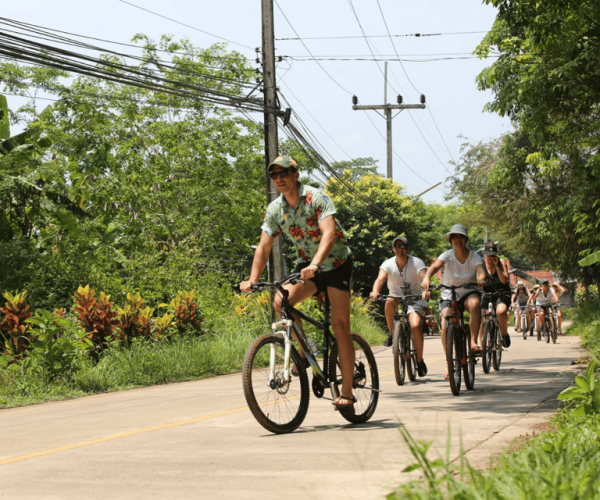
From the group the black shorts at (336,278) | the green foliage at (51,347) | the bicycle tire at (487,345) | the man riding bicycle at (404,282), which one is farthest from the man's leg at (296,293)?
the bicycle tire at (487,345)

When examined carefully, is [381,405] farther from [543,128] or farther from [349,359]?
[543,128]

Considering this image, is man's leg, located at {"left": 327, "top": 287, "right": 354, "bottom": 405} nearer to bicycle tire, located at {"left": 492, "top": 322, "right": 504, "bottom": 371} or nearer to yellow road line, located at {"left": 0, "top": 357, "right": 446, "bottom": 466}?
yellow road line, located at {"left": 0, "top": 357, "right": 446, "bottom": 466}

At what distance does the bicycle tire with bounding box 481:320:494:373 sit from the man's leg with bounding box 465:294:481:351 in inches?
67.8

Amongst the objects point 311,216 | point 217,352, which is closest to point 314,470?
point 311,216

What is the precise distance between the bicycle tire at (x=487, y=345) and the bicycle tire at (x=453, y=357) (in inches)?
112

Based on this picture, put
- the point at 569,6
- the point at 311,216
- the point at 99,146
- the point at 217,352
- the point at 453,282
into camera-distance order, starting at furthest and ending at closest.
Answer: the point at 99,146 → the point at 217,352 → the point at 453,282 → the point at 569,6 → the point at 311,216

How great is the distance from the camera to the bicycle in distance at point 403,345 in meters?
11.1

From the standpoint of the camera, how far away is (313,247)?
713 cm

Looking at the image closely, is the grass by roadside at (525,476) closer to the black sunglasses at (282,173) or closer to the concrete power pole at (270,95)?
the black sunglasses at (282,173)

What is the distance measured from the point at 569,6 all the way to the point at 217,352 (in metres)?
8.33

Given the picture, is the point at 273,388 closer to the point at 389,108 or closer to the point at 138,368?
the point at 138,368

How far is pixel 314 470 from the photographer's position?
514cm

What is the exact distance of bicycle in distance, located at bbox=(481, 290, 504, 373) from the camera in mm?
12609

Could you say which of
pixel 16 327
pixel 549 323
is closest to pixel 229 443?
pixel 16 327
